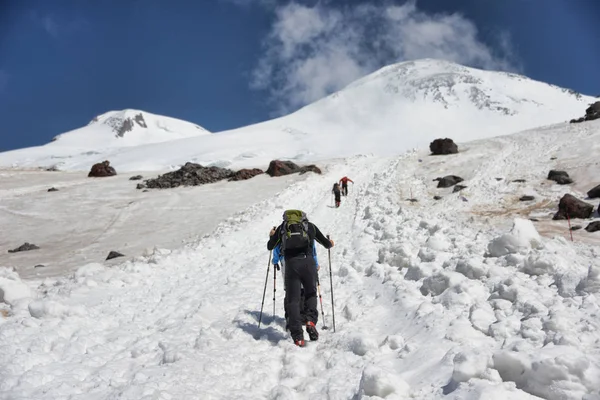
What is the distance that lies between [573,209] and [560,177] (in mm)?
7255

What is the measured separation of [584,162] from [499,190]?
223 inches

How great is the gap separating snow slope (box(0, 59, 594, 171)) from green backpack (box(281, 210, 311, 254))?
63.8 metres

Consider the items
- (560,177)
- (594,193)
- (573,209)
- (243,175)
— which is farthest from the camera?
(243,175)

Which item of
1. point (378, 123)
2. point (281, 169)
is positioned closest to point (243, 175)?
point (281, 169)

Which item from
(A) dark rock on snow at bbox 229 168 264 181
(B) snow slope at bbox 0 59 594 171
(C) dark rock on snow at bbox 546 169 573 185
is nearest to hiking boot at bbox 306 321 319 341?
(C) dark rock on snow at bbox 546 169 573 185

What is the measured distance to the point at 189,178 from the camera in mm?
40438

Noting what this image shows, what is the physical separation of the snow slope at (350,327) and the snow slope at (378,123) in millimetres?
60454

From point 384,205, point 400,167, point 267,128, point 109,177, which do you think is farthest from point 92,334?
point 267,128

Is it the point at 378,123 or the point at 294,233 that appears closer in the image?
the point at 294,233

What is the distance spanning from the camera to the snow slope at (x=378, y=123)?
92500mm

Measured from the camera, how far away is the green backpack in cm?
690

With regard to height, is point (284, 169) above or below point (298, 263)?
above

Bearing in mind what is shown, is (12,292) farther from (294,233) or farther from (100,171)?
(100,171)

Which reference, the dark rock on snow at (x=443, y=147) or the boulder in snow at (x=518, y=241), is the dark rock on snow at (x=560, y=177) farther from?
the dark rock on snow at (x=443, y=147)
